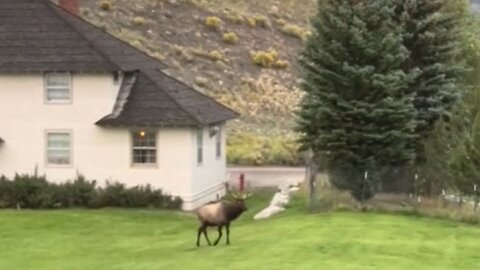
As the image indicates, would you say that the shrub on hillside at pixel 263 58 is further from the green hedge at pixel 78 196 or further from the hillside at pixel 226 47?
the green hedge at pixel 78 196

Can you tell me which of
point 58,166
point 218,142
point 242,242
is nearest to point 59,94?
point 58,166

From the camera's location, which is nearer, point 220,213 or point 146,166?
point 220,213

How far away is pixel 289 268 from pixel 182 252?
520 centimetres

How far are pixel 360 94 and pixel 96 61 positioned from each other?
977cm

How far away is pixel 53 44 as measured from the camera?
4781 cm

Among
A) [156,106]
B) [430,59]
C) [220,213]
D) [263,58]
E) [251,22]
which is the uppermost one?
[251,22]

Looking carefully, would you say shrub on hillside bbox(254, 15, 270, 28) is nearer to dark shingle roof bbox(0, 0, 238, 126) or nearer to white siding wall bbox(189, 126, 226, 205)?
white siding wall bbox(189, 126, 226, 205)

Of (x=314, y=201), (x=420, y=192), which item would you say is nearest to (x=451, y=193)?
(x=420, y=192)

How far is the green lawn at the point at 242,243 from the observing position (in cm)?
2962

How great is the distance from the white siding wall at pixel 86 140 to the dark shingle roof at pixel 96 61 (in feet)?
1.52

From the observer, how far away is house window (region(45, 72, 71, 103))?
47062 mm

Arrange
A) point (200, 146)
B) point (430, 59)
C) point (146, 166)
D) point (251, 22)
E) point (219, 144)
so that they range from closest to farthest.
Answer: point (430, 59) < point (146, 166) < point (200, 146) < point (219, 144) < point (251, 22)

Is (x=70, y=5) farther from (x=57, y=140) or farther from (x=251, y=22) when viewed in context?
(x=251, y=22)

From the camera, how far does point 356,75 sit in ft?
139
